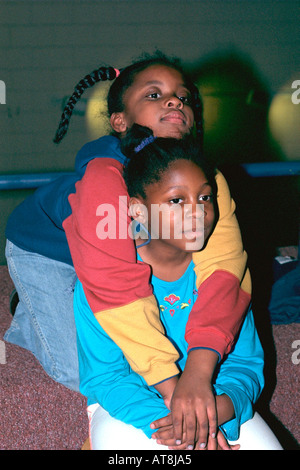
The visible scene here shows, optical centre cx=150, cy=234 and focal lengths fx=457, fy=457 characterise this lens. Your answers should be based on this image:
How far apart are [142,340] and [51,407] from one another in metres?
0.68

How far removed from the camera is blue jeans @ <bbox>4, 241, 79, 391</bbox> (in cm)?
141

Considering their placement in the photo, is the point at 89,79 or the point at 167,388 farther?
the point at 89,79

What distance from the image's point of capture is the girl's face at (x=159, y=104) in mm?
1146

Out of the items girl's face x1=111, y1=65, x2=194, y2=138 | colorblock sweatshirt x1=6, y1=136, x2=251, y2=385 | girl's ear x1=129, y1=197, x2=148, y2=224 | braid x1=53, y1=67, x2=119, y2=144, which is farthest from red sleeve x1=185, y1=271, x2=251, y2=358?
braid x1=53, y1=67, x2=119, y2=144

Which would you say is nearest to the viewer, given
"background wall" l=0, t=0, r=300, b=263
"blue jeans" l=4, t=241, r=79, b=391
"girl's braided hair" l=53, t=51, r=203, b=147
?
"girl's braided hair" l=53, t=51, r=203, b=147

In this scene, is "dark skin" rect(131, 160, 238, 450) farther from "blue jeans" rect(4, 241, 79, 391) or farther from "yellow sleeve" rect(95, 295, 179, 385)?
"blue jeans" rect(4, 241, 79, 391)

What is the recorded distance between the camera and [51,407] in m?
1.42

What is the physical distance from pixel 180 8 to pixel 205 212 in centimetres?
227

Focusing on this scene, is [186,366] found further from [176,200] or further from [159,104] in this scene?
[159,104]

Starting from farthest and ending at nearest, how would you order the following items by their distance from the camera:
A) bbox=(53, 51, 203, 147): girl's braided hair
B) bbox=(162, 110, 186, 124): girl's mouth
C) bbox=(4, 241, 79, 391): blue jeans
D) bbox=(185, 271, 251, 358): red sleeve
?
bbox=(4, 241, 79, 391): blue jeans, bbox=(53, 51, 203, 147): girl's braided hair, bbox=(162, 110, 186, 124): girl's mouth, bbox=(185, 271, 251, 358): red sleeve

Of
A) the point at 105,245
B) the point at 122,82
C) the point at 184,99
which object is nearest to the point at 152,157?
the point at 105,245

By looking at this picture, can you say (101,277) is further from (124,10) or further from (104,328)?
(124,10)

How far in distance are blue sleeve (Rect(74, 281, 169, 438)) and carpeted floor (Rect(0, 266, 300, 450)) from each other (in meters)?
0.42

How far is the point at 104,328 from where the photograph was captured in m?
0.94
